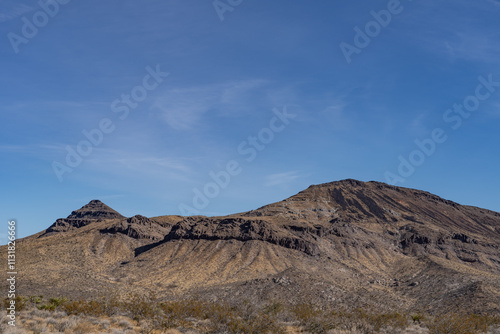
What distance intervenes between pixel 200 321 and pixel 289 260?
6246 centimetres

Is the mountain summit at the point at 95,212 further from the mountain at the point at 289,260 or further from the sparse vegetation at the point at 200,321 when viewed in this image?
the sparse vegetation at the point at 200,321

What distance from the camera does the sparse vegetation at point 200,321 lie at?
94.0 ft

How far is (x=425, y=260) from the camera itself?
104625 mm

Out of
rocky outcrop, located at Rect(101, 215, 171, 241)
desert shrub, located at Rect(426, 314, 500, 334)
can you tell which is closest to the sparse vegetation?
desert shrub, located at Rect(426, 314, 500, 334)

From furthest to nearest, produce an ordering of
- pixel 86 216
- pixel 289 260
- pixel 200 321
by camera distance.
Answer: pixel 86 216, pixel 289 260, pixel 200 321

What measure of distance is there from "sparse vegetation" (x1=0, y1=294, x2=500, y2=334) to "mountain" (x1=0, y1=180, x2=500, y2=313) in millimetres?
18251

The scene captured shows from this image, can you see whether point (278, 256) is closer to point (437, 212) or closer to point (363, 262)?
point (363, 262)

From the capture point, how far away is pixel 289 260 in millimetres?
93750

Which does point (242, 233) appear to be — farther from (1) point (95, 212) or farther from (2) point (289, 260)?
(1) point (95, 212)

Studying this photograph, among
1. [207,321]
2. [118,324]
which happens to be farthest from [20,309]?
[207,321]

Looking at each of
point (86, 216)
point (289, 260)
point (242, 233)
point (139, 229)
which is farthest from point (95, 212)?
point (289, 260)

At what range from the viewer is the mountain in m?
63.3

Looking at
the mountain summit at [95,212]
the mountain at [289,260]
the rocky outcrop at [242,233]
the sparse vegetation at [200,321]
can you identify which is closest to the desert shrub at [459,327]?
the sparse vegetation at [200,321]

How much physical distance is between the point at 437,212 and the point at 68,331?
6350 inches
